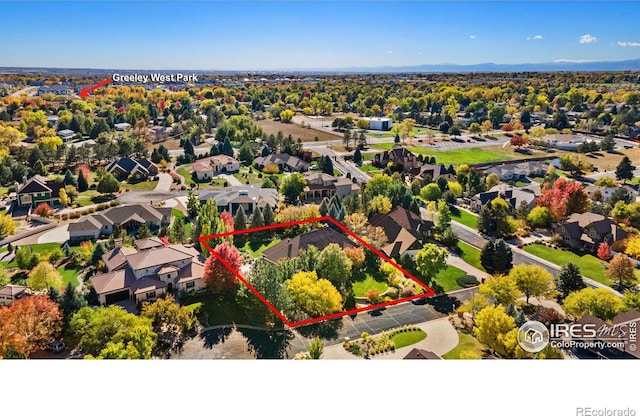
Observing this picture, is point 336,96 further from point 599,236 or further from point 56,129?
point 599,236

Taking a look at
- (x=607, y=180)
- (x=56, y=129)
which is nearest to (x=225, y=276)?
(x=607, y=180)

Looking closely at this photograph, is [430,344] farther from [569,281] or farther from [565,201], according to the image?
[565,201]

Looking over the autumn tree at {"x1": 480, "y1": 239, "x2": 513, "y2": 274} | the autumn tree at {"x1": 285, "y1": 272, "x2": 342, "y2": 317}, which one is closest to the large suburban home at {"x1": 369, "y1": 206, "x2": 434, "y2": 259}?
the autumn tree at {"x1": 480, "y1": 239, "x2": 513, "y2": 274}

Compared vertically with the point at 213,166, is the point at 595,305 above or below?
below

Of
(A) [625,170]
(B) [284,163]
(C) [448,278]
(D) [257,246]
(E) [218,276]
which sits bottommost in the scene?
(C) [448,278]

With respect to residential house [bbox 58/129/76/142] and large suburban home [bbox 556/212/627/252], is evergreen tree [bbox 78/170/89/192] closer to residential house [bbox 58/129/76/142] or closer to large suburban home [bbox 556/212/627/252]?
residential house [bbox 58/129/76/142]

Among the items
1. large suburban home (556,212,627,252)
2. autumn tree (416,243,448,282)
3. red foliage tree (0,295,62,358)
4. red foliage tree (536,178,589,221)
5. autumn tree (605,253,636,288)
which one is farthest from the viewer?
red foliage tree (536,178,589,221)

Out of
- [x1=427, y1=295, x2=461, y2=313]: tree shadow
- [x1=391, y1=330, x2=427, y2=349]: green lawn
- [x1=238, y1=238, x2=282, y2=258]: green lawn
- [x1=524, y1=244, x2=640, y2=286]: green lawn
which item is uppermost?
[x1=238, y1=238, x2=282, y2=258]: green lawn

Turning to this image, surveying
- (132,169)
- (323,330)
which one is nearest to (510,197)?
(323,330)
